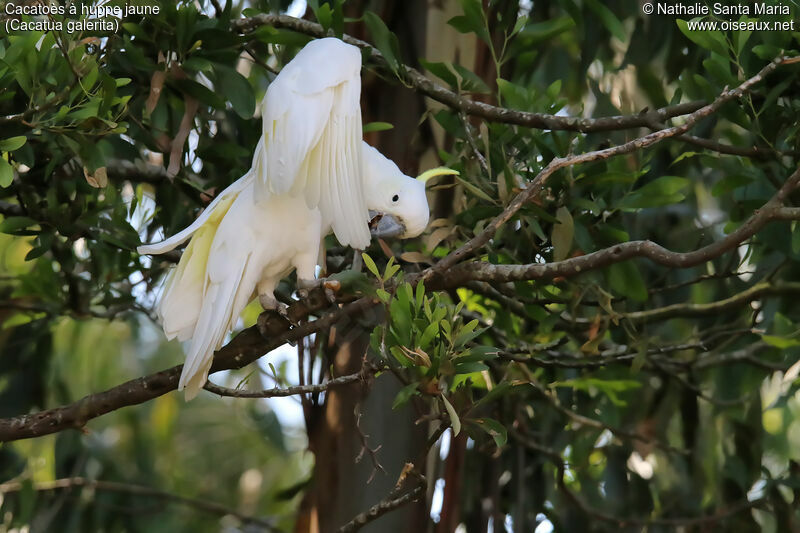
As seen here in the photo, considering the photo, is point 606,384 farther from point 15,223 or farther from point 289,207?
point 15,223

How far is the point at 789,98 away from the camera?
242cm

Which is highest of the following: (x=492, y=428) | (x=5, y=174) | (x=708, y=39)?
(x=708, y=39)

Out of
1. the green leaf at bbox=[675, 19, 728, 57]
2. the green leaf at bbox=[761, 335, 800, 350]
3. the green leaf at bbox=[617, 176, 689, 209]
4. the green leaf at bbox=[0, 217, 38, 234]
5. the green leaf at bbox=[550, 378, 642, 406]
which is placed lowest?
the green leaf at bbox=[550, 378, 642, 406]

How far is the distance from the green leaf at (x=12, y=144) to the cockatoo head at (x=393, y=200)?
2.36ft

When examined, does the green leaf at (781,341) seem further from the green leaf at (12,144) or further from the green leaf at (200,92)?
the green leaf at (12,144)

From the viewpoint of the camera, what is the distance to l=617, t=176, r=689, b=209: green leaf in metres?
2.41

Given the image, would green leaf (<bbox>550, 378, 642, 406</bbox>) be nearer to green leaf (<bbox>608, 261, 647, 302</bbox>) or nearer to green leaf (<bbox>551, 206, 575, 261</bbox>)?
green leaf (<bbox>608, 261, 647, 302</bbox>)

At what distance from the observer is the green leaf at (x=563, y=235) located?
2.29 metres

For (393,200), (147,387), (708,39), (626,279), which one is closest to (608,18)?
(708,39)

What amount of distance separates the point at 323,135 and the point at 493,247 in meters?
0.62

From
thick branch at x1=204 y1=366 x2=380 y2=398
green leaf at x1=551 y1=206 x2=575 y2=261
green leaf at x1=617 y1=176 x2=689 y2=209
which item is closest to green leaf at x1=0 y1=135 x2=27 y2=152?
thick branch at x1=204 y1=366 x2=380 y2=398

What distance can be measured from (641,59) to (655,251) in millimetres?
1450

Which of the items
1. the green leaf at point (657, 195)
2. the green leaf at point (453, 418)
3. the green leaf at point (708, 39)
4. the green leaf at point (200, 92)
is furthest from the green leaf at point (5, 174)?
the green leaf at point (708, 39)

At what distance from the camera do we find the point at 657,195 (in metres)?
2.42
